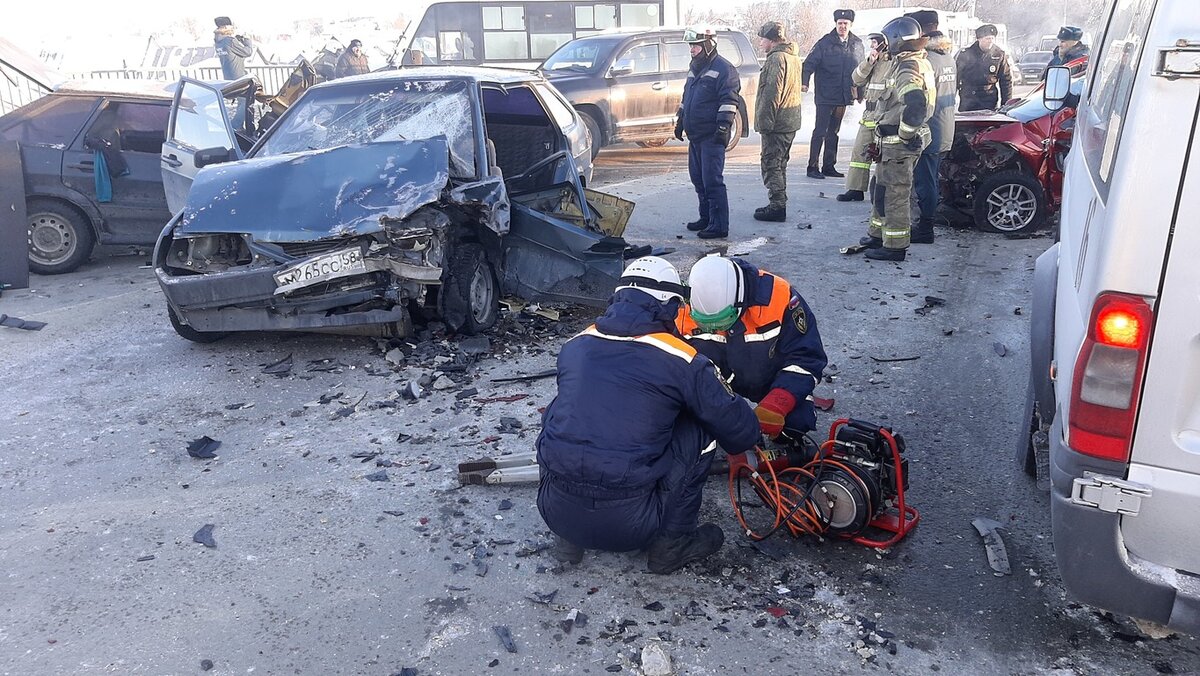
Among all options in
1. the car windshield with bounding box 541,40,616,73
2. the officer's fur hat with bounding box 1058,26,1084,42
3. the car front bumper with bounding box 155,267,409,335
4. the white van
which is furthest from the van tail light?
the car windshield with bounding box 541,40,616,73

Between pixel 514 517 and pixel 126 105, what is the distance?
21.4 feet

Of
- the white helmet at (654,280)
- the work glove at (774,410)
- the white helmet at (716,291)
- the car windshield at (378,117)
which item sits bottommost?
the work glove at (774,410)

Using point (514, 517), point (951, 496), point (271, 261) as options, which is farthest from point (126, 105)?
point (951, 496)

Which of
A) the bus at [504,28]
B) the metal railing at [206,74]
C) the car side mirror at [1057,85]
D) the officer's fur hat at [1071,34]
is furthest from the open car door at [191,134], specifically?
the metal railing at [206,74]

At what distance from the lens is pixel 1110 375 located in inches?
90.8

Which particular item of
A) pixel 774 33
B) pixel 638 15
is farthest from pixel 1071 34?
pixel 638 15

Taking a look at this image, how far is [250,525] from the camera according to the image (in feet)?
12.8

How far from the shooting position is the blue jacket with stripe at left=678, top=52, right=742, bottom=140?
8.29 m

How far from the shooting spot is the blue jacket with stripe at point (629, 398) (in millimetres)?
3186

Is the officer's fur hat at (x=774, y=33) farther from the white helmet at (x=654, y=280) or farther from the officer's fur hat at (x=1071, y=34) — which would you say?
the white helmet at (x=654, y=280)

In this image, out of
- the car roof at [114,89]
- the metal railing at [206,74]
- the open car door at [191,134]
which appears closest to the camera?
the open car door at [191,134]

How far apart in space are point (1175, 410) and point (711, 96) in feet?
21.6

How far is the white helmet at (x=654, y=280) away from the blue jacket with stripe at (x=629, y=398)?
33 mm

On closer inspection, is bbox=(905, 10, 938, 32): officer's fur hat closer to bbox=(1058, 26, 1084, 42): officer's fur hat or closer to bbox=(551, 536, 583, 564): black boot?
bbox=(1058, 26, 1084, 42): officer's fur hat
